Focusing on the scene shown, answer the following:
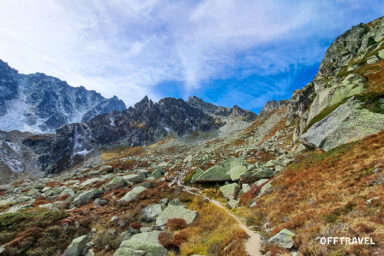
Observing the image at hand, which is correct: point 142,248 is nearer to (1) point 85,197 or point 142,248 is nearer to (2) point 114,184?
(1) point 85,197

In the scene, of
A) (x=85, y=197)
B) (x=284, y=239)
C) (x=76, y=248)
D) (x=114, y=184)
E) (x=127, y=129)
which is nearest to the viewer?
(x=284, y=239)

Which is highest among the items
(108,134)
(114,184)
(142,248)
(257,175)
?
(108,134)

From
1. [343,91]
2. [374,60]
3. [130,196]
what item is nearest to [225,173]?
[130,196]

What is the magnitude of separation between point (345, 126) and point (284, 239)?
15.7 meters

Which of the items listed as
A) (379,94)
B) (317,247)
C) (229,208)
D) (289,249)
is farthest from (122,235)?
(379,94)

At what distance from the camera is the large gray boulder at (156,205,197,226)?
14319 millimetres

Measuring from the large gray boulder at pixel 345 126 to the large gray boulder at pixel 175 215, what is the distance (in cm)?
1602

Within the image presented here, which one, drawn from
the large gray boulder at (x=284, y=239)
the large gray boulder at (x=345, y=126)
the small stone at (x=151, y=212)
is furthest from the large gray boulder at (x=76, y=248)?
the large gray boulder at (x=345, y=126)

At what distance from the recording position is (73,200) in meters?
21.1

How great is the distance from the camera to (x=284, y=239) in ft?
25.7

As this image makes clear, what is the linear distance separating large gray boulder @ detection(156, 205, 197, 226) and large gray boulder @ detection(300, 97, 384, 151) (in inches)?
631

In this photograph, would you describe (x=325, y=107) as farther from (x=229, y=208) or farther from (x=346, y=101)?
(x=229, y=208)

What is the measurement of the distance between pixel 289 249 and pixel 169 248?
6982mm

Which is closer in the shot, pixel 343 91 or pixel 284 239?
pixel 284 239
